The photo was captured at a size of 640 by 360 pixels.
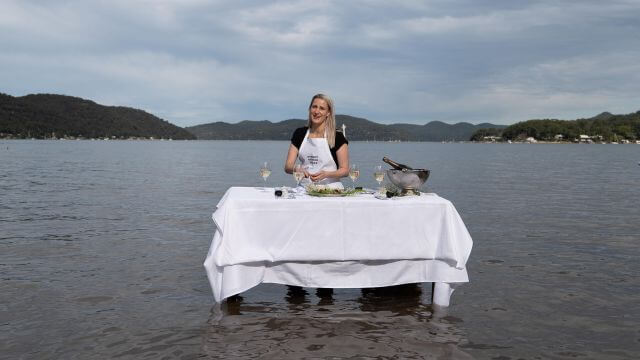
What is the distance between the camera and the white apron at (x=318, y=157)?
727 centimetres

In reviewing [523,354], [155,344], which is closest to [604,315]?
[523,354]

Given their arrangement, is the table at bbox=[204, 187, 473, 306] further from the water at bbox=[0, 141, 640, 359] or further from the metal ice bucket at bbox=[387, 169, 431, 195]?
the water at bbox=[0, 141, 640, 359]

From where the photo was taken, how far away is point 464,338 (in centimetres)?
617

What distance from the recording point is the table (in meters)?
6.15

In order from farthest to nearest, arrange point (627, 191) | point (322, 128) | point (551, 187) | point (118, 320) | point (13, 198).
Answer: point (551, 187), point (627, 191), point (13, 198), point (322, 128), point (118, 320)

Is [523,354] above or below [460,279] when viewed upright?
below

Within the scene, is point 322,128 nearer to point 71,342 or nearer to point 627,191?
point 71,342

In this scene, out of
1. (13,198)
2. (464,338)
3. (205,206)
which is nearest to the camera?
(464,338)

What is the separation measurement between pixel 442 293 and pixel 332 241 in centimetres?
158

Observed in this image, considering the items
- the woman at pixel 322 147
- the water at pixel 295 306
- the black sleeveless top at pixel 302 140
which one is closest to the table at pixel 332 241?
the water at pixel 295 306

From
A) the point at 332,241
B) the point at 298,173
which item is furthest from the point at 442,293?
the point at 298,173

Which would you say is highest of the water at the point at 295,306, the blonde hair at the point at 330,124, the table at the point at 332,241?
the blonde hair at the point at 330,124

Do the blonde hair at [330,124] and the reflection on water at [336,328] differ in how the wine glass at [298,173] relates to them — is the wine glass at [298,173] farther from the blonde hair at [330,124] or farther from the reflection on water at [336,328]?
the reflection on water at [336,328]

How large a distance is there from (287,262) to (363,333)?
Result: 3.67 feet
